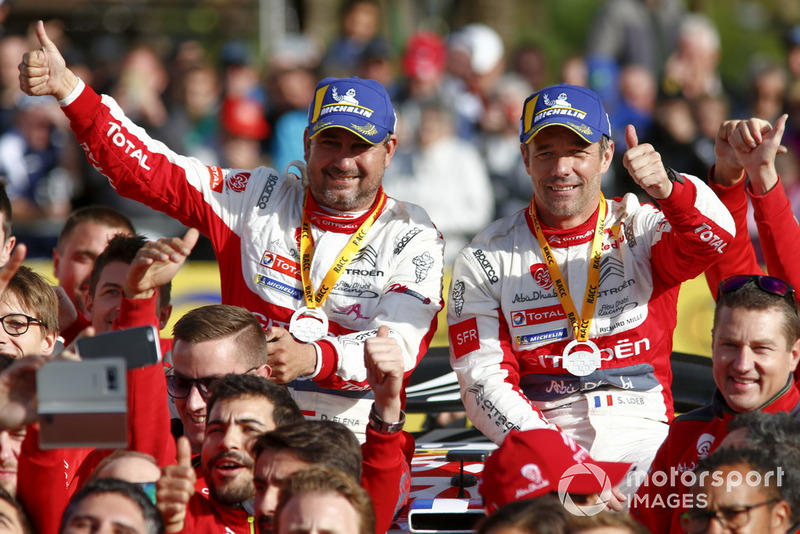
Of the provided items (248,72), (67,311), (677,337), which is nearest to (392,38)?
(248,72)

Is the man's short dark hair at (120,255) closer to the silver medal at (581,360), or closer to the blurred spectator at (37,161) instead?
the silver medal at (581,360)

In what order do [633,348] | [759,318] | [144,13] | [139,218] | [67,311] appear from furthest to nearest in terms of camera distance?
[144,13]
[139,218]
[67,311]
[633,348]
[759,318]

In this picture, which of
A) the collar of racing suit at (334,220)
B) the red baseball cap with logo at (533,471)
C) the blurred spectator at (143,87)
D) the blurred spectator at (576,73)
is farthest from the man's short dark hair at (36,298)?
the blurred spectator at (576,73)

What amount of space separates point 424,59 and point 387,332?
6976mm

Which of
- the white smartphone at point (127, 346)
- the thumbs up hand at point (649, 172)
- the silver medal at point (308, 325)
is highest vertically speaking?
the thumbs up hand at point (649, 172)

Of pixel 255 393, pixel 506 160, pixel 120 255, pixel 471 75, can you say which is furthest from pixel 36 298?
pixel 471 75

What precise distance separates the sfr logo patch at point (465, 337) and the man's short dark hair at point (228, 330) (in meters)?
0.94

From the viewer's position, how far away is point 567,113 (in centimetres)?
534

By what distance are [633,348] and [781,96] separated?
6.35m

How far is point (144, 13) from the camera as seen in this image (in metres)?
15.4

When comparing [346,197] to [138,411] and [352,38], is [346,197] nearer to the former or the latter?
[138,411]

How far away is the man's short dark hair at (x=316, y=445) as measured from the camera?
4.02m

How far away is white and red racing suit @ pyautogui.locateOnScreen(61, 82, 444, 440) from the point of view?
5.41 metres

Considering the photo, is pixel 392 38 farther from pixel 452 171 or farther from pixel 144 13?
pixel 452 171
